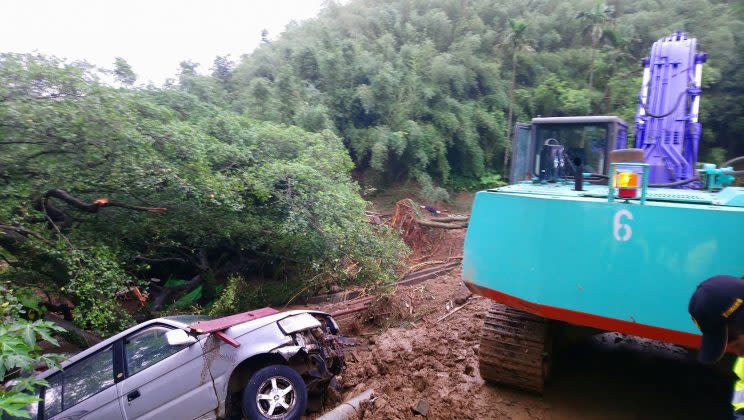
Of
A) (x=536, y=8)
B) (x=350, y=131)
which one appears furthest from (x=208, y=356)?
(x=536, y=8)

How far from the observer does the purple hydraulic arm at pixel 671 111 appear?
5.12m

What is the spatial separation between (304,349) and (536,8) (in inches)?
1079

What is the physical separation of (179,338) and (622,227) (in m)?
3.83

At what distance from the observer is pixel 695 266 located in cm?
258

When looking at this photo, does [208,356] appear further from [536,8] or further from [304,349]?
[536,8]

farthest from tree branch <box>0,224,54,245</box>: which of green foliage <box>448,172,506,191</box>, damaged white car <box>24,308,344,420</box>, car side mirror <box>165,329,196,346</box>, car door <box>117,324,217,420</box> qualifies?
green foliage <box>448,172,506,191</box>

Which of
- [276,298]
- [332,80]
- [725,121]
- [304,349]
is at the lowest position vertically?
[276,298]

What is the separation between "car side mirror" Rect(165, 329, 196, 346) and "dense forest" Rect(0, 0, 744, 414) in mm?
1426

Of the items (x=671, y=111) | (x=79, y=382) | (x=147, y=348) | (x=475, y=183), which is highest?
(x=671, y=111)

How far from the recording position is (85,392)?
14.7 feet

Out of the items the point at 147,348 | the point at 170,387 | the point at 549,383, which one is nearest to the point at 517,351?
the point at 549,383

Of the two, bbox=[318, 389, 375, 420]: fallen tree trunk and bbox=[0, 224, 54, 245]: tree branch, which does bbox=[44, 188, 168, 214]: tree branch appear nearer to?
bbox=[0, 224, 54, 245]: tree branch

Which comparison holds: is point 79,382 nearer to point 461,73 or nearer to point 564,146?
point 564,146

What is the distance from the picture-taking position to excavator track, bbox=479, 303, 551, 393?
3.89 m
